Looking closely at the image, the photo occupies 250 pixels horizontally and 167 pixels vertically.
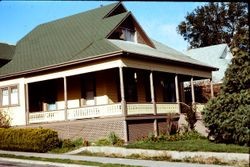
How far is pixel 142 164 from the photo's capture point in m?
15.5

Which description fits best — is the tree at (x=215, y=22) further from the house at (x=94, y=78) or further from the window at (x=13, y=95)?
the window at (x=13, y=95)

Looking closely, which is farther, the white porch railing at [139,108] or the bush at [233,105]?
the white porch railing at [139,108]

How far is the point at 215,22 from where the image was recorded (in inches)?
2645

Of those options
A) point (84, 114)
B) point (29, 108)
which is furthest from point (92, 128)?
point (29, 108)

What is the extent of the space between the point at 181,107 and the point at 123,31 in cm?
695

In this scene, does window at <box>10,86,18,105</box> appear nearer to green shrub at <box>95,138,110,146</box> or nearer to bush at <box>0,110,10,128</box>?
bush at <box>0,110,10,128</box>

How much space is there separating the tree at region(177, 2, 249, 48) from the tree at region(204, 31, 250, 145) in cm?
4769

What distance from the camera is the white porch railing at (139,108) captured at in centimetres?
2275

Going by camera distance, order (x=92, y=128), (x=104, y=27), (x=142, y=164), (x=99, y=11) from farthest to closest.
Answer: (x=99, y=11)
(x=104, y=27)
(x=92, y=128)
(x=142, y=164)

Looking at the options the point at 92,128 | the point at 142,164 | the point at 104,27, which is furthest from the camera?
the point at 104,27

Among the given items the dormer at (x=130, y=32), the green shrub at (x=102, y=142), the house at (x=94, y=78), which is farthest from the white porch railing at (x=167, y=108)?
the dormer at (x=130, y=32)

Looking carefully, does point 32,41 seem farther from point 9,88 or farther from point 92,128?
point 92,128

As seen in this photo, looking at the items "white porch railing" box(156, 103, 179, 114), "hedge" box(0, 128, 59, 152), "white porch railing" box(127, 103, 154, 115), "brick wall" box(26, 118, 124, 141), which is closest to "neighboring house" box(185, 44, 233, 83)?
"white porch railing" box(156, 103, 179, 114)

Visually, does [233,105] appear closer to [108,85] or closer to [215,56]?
[108,85]
